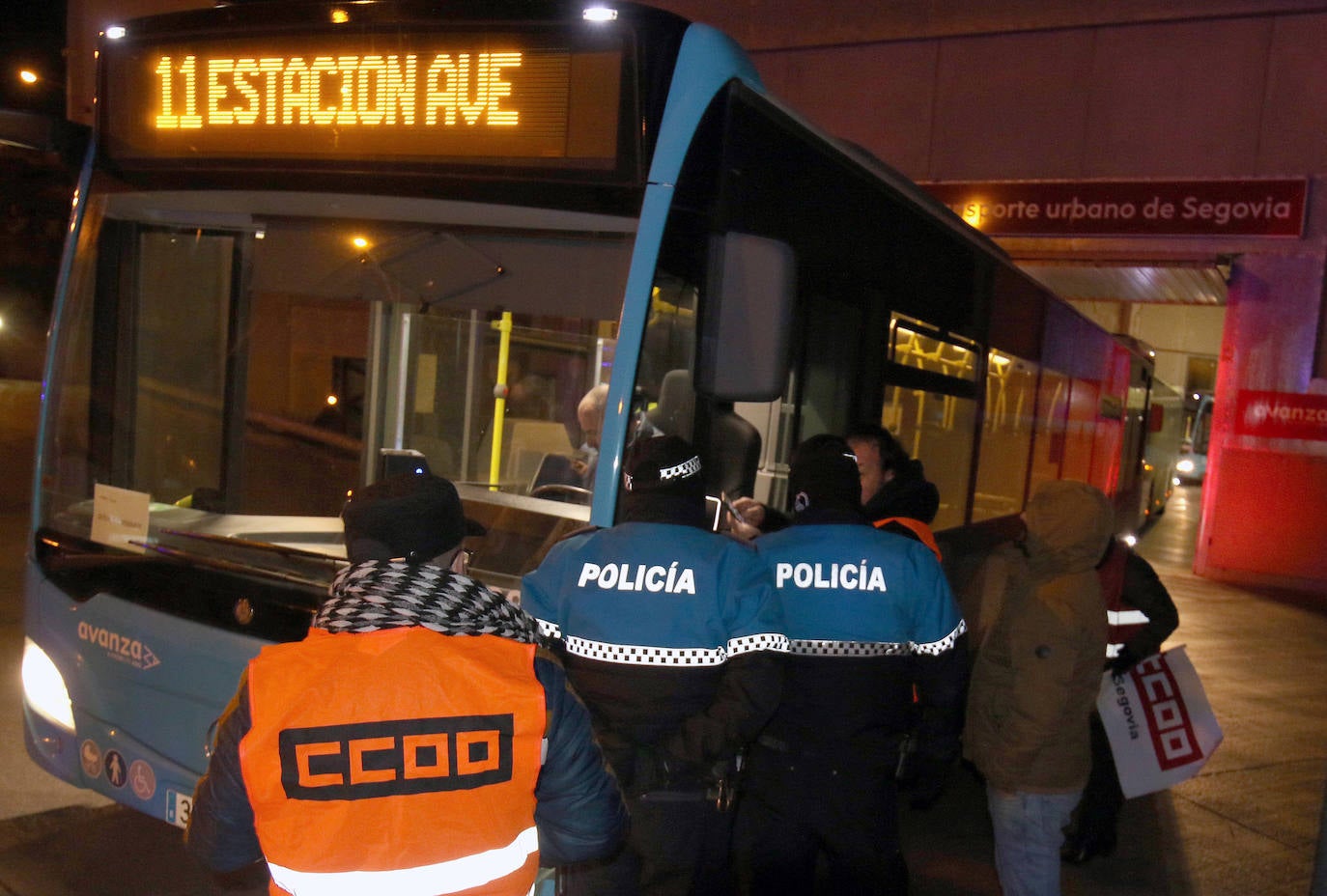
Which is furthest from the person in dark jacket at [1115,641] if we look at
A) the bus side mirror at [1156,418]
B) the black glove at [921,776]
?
the bus side mirror at [1156,418]

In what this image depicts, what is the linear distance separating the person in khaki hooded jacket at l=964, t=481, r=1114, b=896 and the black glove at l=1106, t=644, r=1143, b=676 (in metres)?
1.15

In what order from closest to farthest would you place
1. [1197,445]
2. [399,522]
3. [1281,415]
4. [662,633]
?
1. [399,522]
2. [662,633]
3. [1281,415]
4. [1197,445]

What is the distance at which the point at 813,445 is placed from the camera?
3.49 metres

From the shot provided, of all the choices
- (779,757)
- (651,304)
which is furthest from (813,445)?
(779,757)

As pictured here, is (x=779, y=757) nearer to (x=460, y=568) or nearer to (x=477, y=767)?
(x=460, y=568)

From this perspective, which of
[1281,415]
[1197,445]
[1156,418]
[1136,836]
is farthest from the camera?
[1197,445]

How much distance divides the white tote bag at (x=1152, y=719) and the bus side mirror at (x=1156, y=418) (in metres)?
13.5

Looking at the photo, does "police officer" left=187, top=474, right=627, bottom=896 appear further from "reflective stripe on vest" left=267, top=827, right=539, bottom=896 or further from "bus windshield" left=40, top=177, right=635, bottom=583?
"bus windshield" left=40, top=177, right=635, bottom=583

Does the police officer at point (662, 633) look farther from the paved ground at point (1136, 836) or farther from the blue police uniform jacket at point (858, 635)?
the paved ground at point (1136, 836)

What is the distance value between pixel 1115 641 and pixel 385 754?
3.77 meters

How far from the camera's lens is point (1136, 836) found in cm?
544

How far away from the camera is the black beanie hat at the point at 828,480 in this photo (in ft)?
11.0

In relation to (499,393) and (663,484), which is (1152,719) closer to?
(663,484)

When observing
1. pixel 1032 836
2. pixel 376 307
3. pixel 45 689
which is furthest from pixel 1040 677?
pixel 45 689
